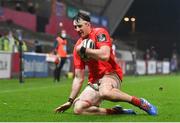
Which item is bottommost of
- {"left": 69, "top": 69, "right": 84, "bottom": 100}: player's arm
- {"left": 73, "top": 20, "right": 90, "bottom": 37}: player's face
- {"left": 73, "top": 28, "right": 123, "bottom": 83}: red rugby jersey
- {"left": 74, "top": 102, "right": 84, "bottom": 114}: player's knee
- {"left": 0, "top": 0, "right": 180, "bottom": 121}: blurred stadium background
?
{"left": 74, "top": 102, "right": 84, "bottom": 114}: player's knee

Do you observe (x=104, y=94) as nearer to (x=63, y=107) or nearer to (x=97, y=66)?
(x=97, y=66)

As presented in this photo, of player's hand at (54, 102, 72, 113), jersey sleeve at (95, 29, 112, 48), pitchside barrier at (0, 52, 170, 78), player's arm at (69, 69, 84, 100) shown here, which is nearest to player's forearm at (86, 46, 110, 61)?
jersey sleeve at (95, 29, 112, 48)

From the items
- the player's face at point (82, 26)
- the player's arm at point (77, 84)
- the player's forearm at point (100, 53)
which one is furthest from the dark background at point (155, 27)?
the player's forearm at point (100, 53)

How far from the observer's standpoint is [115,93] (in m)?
8.02

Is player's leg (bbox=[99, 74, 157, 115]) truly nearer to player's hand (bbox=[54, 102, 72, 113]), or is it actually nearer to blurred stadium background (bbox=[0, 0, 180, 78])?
player's hand (bbox=[54, 102, 72, 113])

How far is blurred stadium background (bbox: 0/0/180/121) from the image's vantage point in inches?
1002

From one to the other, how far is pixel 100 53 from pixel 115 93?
66cm

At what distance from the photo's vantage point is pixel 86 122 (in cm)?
729

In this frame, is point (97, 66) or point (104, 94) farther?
point (97, 66)

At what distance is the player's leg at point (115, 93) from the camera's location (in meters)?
8.00

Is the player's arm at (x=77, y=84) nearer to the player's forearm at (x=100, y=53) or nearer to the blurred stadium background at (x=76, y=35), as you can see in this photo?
the player's forearm at (x=100, y=53)

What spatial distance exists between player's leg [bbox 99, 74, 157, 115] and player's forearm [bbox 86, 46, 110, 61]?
49cm

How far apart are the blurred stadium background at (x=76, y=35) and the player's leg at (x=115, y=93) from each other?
10.4m

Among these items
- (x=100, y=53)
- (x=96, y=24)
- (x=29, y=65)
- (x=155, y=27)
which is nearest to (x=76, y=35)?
(x=96, y=24)
